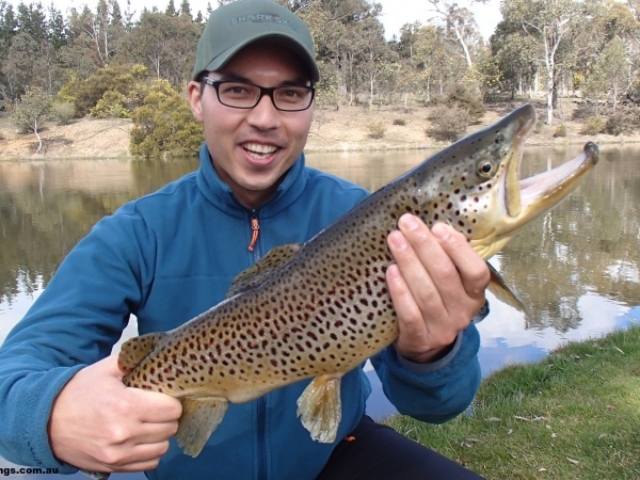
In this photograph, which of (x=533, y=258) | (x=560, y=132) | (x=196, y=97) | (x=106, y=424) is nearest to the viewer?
(x=106, y=424)

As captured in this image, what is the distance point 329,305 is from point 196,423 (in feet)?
2.45

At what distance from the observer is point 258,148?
298cm

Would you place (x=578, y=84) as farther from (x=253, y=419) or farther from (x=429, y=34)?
(x=253, y=419)

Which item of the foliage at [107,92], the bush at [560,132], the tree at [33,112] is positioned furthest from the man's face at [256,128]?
the foliage at [107,92]

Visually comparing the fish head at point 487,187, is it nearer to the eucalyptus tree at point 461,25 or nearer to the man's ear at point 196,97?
the man's ear at point 196,97

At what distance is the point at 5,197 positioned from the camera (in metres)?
22.4

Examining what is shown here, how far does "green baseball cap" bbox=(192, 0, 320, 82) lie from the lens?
2.79 meters

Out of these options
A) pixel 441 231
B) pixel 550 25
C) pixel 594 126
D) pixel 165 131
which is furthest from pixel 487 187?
pixel 550 25

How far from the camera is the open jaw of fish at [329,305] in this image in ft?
7.21

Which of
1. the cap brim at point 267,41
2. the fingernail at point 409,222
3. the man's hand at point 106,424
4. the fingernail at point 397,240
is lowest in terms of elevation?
the man's hand at point 106,424

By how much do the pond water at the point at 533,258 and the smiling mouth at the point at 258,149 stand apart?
11.9 ft

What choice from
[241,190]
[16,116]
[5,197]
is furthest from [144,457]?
[16,116]

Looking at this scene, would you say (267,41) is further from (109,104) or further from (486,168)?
(109,104)

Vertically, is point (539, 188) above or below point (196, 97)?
below
